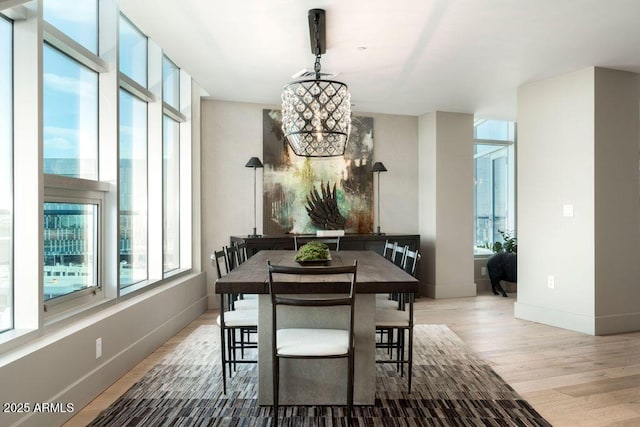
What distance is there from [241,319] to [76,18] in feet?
7.67

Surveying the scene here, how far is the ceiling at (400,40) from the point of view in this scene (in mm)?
3070

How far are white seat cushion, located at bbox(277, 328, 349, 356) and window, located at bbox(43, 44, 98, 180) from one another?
1.78m

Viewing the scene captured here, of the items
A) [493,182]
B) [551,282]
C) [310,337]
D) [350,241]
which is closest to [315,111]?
[310,337]

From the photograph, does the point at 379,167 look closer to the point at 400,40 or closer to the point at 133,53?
the point at 400,40

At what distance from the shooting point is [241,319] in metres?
2.94

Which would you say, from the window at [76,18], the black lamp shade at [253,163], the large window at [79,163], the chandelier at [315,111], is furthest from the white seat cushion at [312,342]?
the black lamp shade at [253,163]

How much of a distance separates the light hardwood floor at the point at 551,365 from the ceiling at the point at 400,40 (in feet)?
8.59

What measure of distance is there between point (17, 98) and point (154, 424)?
1954mm

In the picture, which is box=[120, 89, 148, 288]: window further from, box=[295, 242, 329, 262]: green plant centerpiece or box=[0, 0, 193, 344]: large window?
box=[295, 242, 329, 262]: green plant centerpiece

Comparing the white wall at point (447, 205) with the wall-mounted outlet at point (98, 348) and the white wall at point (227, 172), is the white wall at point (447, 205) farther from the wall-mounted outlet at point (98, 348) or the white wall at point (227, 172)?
the wall-mounted outlet at point (98, 348)

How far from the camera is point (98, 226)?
3295 millimetres

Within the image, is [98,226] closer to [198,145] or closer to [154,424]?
[154,424]

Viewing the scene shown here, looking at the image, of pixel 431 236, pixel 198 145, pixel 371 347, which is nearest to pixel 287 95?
pixel 371 347

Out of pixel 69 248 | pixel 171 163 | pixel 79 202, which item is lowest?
pixel 69 248
